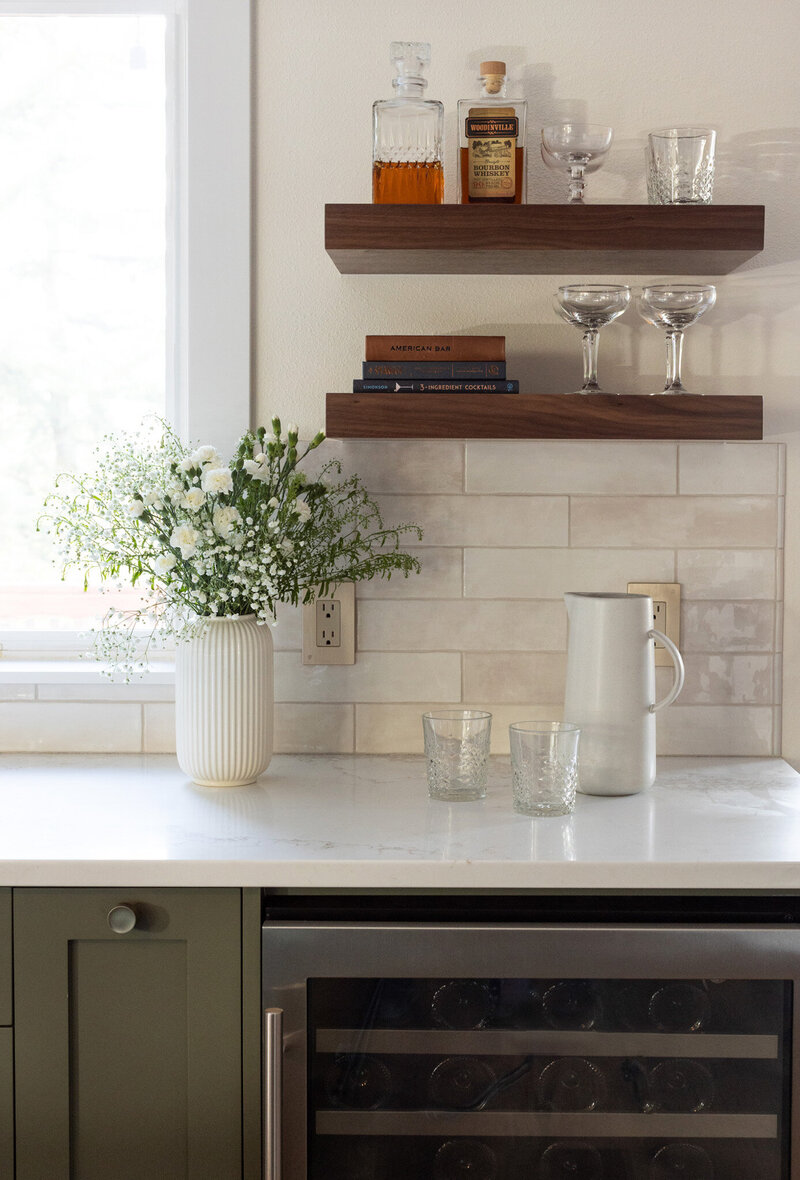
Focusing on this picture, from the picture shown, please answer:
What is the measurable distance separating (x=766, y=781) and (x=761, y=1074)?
19.8 inches

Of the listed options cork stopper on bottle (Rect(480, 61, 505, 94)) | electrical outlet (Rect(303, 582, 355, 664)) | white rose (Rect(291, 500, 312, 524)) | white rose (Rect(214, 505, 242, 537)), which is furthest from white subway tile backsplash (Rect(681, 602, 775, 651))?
cork stopper on bottle (Rect(480, 61, 505, 94))

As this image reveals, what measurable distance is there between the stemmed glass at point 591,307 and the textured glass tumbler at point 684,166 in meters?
0.17

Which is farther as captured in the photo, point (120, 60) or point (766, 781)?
point (120, 60)

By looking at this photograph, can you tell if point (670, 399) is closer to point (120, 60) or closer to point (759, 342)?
point (759, 342)

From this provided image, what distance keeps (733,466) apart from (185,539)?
953mm

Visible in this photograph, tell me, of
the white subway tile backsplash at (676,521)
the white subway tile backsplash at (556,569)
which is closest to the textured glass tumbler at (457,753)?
the white subway tile backsplash at (556,569)

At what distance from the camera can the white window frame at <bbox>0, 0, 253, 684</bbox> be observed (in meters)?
1.83

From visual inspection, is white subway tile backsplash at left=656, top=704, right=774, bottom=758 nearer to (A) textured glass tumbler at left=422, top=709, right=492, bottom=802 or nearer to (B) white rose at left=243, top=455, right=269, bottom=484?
(A) textured glass tumbler at left=422, top=709, right=492, bottom=802

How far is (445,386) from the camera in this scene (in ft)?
5.44

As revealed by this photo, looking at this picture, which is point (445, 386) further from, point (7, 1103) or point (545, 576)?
point (7, 1103)

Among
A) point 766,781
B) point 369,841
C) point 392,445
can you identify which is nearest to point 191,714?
point 369,841

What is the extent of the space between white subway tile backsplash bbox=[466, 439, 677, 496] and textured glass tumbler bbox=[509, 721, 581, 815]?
529mm

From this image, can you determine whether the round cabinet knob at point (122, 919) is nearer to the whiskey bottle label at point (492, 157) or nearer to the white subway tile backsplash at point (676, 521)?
the white subway tile backsplash at point (676, 521)

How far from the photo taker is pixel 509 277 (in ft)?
6.12
